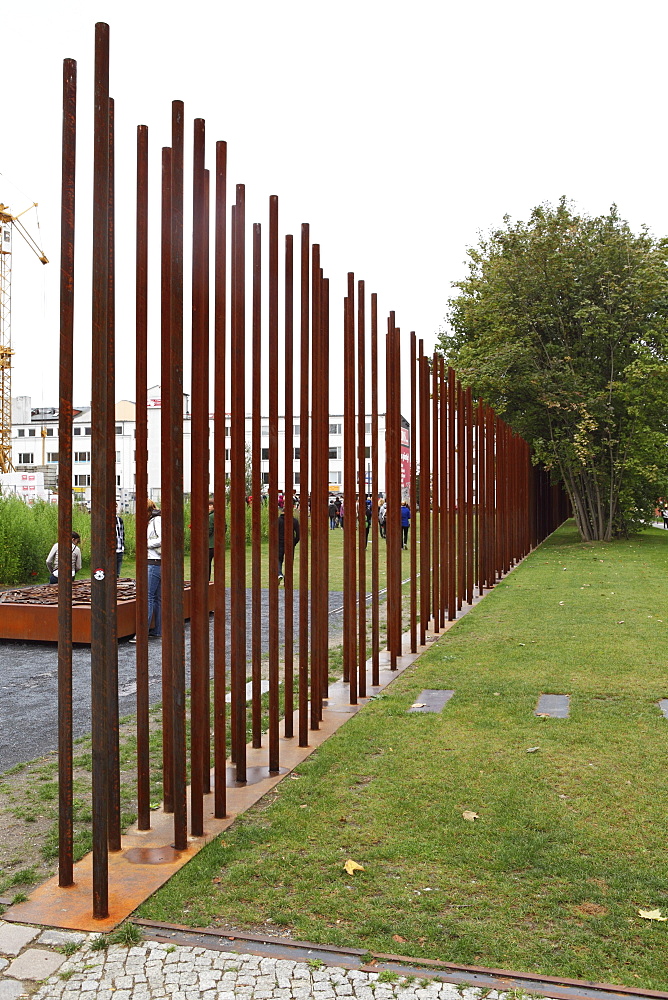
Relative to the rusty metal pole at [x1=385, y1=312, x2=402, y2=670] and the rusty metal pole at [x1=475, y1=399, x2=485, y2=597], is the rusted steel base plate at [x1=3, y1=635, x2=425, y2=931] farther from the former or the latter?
the rusty metal pole at [x1=475, y1=399, x2=485, y2=597]

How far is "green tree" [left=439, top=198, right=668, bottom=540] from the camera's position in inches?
1029

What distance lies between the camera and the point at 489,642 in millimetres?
9602

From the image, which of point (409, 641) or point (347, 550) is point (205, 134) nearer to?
point (347, 550)

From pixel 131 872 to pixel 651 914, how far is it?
2.02m

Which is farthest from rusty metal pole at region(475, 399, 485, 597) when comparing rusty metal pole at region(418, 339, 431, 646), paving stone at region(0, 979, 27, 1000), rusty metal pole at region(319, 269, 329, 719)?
paving stone at region(0, 979, 27, 1000)

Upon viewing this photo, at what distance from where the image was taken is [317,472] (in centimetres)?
652

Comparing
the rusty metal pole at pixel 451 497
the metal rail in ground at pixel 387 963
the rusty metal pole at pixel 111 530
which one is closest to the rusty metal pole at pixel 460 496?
the rusty metal pole at pixel 451 497

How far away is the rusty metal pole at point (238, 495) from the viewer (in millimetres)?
4996

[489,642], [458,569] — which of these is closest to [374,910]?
[489,642]

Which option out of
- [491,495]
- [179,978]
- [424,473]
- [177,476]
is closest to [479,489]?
[491,495]

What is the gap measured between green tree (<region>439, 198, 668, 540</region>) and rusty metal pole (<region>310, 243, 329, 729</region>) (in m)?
19.9

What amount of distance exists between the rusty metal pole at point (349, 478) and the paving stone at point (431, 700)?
68 cm

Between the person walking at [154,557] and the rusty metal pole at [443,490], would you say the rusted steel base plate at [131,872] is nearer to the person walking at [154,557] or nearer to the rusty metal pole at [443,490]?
the person walking at [154,557]

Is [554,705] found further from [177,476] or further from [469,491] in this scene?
[469,491]
